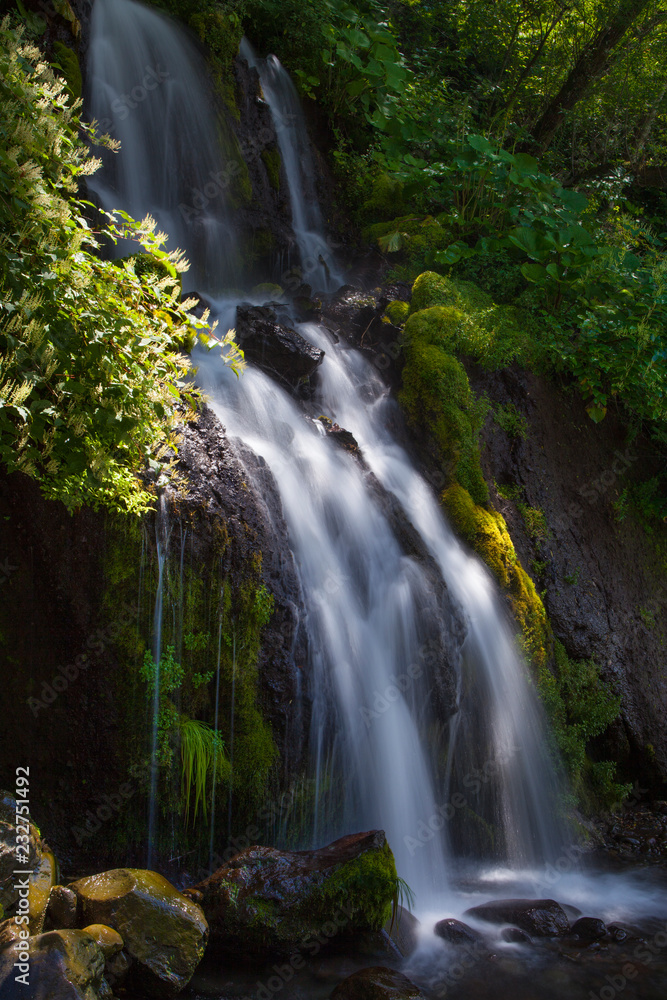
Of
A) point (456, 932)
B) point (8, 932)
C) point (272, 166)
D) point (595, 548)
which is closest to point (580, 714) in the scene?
point (595, 548)

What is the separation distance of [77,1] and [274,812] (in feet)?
28.5

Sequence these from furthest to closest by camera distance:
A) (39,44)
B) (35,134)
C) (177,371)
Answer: (39,44)
(177,371)
(35,134)

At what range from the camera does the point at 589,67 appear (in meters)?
10.8

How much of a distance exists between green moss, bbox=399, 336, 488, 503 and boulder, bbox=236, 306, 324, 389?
111 centimetres

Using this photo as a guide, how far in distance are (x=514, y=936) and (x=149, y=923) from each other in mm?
2313

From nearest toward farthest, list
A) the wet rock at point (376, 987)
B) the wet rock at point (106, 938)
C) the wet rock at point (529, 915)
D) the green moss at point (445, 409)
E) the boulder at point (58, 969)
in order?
the boulder at point (58, 969), the wet rock at point (106, 938), the wet rock at point (376, 987), the wet rock at point (529, 915), the green moss at point (445, 409)

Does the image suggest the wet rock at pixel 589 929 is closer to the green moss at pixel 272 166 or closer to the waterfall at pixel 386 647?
the waterfall at pixel 386 647

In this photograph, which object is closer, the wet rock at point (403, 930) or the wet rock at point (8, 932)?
the wet rock at point (8, 932)

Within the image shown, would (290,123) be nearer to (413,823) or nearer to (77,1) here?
(77,1)

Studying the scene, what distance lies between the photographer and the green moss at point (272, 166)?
9.88 m

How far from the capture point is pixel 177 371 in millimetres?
4035

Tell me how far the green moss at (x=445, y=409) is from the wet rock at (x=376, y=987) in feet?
14.3

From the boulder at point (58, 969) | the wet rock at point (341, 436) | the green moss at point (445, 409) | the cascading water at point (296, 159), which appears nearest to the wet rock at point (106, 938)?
the boulder at point (58, 969)

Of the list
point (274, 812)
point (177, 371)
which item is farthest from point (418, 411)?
point (274, 812)
